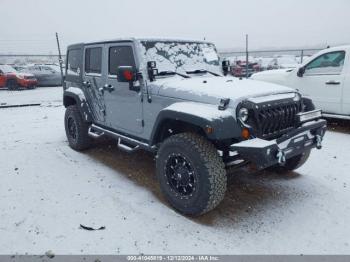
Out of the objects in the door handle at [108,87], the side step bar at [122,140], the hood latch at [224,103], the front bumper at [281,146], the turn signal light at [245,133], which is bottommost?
the side step bar at [122,140]

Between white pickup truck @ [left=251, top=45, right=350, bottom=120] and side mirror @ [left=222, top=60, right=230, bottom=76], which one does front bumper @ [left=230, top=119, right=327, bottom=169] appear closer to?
side mirror @ [left=222, top=60, right=230, bottom=76]

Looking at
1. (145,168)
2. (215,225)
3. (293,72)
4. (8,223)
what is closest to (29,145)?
(145,168)

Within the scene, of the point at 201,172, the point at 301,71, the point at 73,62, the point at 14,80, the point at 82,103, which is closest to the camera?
the point at 201,172

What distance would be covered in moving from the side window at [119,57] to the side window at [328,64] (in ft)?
14.8

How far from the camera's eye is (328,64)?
262 inches

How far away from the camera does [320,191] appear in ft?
12.9

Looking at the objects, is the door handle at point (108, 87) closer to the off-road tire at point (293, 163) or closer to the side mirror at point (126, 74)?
the side mirror at point (126, 74)

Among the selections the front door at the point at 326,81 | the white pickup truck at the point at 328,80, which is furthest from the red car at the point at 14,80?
the front door at the point at 326,81

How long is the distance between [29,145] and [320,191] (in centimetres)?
513

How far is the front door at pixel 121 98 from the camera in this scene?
408cm

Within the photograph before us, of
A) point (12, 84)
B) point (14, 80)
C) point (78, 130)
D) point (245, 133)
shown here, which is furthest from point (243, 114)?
point (12, 84)

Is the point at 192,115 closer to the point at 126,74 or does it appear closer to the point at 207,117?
the point at 207,117

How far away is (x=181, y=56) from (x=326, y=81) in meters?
3.78

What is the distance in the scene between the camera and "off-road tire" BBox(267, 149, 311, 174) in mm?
4199
